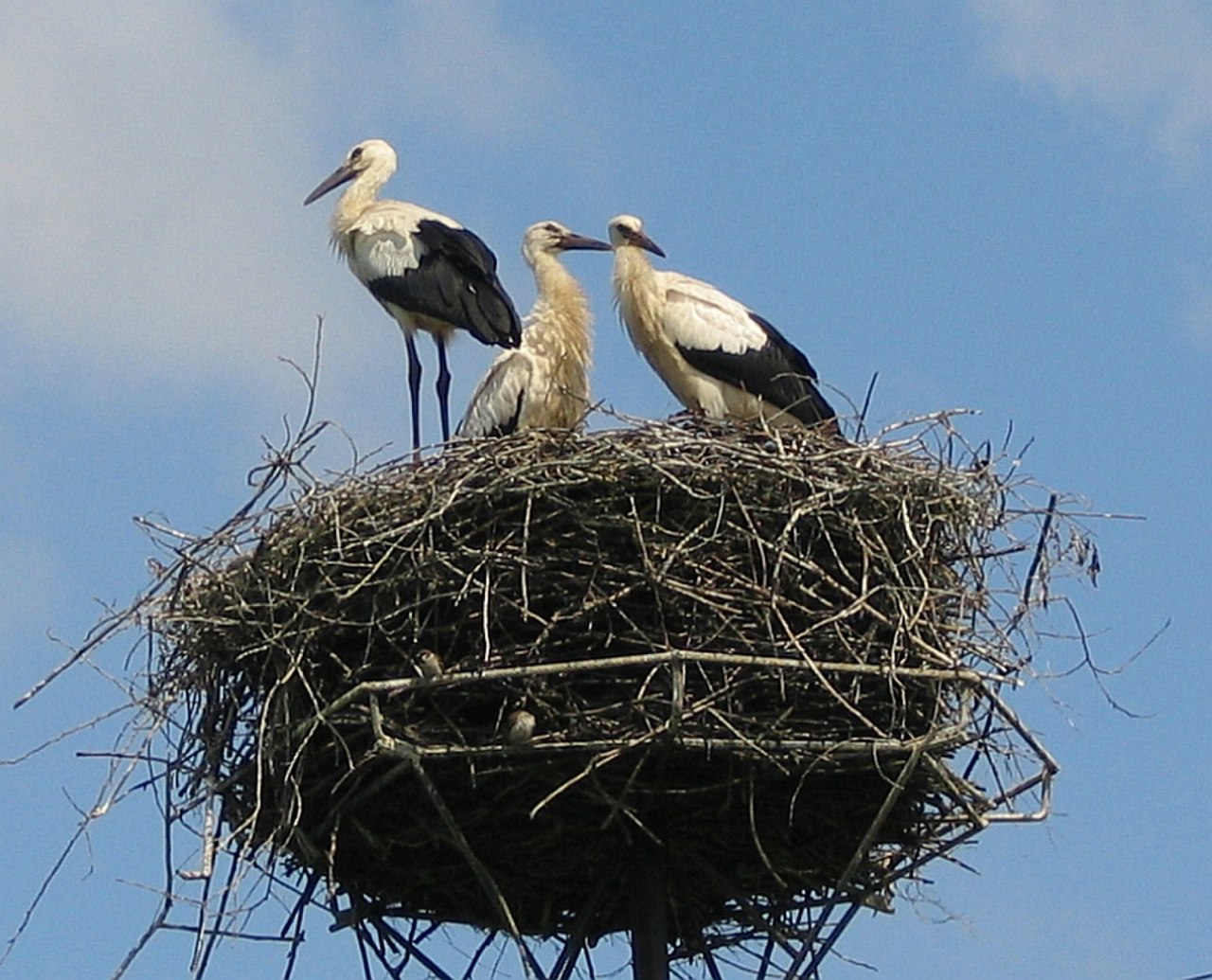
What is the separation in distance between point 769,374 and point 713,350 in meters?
0.23

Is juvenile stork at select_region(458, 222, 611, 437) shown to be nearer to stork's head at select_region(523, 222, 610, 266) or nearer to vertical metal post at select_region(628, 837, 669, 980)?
stork's head at select_region(523, 222, 610, 266)

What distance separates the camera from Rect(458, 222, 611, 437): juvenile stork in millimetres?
10734

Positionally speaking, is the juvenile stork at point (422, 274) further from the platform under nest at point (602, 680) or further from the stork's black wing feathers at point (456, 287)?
the platform under nest at point (602, 680)

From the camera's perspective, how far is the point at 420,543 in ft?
26.5

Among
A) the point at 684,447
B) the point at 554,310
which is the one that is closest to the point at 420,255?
the point at 554,310

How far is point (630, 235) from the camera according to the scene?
11125 millimetres

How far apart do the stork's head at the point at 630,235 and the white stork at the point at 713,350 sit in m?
0.19

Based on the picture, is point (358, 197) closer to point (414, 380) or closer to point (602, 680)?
point (414, 380)

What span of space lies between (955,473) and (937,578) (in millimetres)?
381

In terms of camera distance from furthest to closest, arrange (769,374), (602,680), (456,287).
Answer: (456,287) < (769,374) < (602,680)

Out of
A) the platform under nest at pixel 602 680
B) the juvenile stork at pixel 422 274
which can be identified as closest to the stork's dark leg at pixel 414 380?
the juvenile stork at pixel 422 274

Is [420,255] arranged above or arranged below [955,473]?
above

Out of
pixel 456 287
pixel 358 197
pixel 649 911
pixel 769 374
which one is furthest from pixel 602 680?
pixel 358 197

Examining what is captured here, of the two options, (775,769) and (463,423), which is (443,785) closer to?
(775,769)
